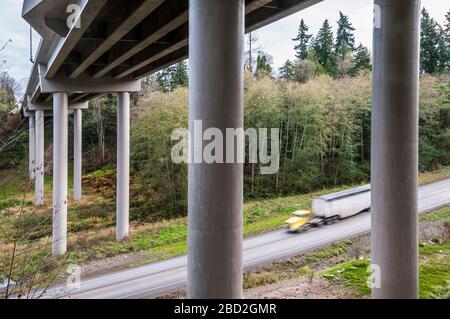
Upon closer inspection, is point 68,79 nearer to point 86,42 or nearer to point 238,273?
point 86,42

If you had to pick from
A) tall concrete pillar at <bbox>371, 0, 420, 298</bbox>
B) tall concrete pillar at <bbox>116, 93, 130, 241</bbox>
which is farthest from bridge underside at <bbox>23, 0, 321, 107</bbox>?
tall concrete pillar at <bbox>116, 93, 130, 241</bbox>

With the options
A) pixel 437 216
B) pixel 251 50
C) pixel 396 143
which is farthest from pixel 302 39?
pixel 396 143

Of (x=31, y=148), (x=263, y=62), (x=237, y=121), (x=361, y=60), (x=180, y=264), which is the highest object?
(x=263, y=62)

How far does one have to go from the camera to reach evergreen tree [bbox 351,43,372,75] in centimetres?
2589

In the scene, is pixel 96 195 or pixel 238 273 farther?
pixel 96 195

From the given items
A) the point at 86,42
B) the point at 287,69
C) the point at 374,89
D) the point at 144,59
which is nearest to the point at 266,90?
the point at 287,69

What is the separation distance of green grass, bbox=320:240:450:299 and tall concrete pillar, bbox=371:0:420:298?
11.9 ft

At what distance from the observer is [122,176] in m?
16.1

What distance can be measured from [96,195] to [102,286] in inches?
564

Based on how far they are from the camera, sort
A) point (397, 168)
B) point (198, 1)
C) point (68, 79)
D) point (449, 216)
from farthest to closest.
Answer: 1. point (449, 216)
2. point (68, 79)
3. point (397, 168)
4. point (198, 1)

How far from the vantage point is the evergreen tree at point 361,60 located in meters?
25.9

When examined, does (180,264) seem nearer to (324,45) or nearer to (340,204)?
(340,204)

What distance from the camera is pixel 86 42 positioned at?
1077 cm

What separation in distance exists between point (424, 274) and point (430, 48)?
74.0 ft
